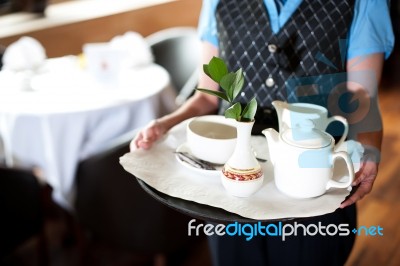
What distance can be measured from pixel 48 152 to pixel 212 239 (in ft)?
3.15

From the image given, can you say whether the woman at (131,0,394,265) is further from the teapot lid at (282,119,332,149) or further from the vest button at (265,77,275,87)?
the teapot lid at (282,119,332,149)

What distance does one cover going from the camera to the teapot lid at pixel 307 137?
0.80 m

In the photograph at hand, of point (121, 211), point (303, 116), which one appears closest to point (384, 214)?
point (121, 211)

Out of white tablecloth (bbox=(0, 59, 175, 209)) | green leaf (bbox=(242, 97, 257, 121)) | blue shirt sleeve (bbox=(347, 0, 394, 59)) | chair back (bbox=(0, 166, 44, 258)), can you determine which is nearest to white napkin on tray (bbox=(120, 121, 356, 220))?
green leaf (bbox=(242, 97, 257, 121))

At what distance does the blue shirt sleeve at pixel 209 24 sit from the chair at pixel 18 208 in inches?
33.3

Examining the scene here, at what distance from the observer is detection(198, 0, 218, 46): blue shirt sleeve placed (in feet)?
3.84

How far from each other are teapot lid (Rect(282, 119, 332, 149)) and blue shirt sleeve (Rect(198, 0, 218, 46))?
17.5 inches

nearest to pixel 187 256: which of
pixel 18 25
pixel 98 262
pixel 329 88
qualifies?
pixel 98 262

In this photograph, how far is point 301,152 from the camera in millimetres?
800

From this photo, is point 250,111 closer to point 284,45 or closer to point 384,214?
point 284,45

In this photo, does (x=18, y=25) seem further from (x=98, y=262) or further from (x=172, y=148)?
(x=172, y=148)

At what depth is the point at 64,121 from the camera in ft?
6.04

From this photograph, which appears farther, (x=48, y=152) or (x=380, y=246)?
(x=380, y=246)

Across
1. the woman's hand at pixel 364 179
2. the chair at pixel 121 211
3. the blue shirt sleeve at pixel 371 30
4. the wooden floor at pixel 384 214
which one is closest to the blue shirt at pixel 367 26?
the blue shirt sleeve at pixel 371 30
